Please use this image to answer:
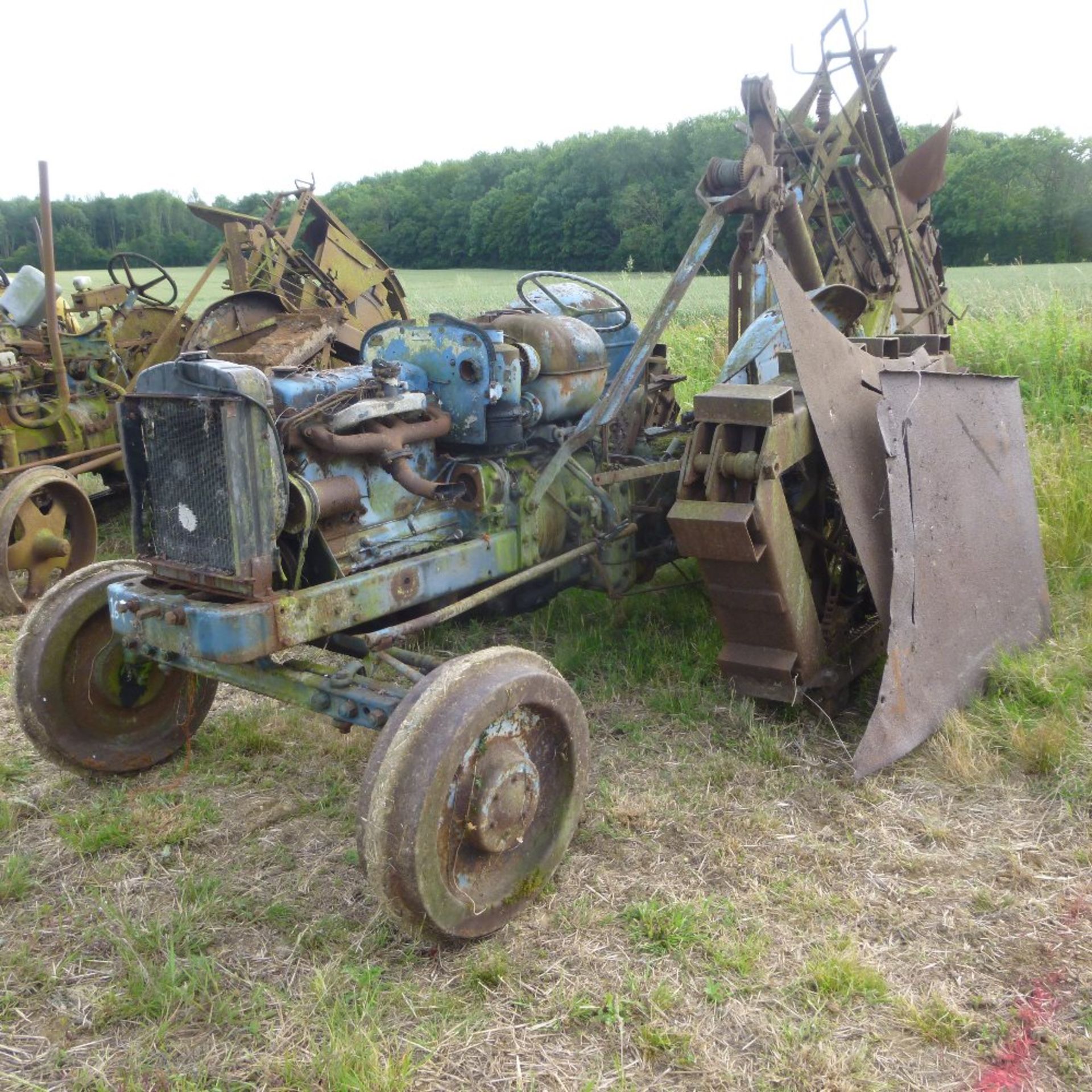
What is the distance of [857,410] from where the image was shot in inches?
140

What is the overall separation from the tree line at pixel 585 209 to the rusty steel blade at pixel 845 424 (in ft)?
67.6

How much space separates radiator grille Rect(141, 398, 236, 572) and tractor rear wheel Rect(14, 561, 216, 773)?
0.34m

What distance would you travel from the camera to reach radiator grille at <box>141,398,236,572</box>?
2648mm

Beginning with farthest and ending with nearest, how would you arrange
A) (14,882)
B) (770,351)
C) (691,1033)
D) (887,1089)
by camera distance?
(770,351)
(14,882)
(691,1033)
(887,1089)

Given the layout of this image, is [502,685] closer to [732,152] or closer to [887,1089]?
[887,1089]

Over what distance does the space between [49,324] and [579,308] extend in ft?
10.6

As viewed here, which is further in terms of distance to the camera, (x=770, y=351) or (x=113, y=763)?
(x=770, y=351)

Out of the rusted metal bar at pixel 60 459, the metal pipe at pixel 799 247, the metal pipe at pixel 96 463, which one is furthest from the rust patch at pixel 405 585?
the metal pipe at pixel 96 463

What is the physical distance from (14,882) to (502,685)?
1.57 meters

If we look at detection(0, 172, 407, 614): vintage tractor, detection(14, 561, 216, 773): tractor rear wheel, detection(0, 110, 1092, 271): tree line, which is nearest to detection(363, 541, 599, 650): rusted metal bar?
detection(14, 561, 216, 773): tractor rear wheel

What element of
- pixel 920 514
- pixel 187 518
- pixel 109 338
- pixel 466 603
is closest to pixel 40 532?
pixel 109 338

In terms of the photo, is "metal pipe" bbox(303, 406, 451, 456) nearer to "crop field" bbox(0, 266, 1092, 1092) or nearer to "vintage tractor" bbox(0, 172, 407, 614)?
"crop field" bbox(0, 266, 1092, 1092)

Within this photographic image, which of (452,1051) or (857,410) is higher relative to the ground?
(857,410)

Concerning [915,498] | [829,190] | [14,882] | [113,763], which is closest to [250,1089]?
[14,882]
